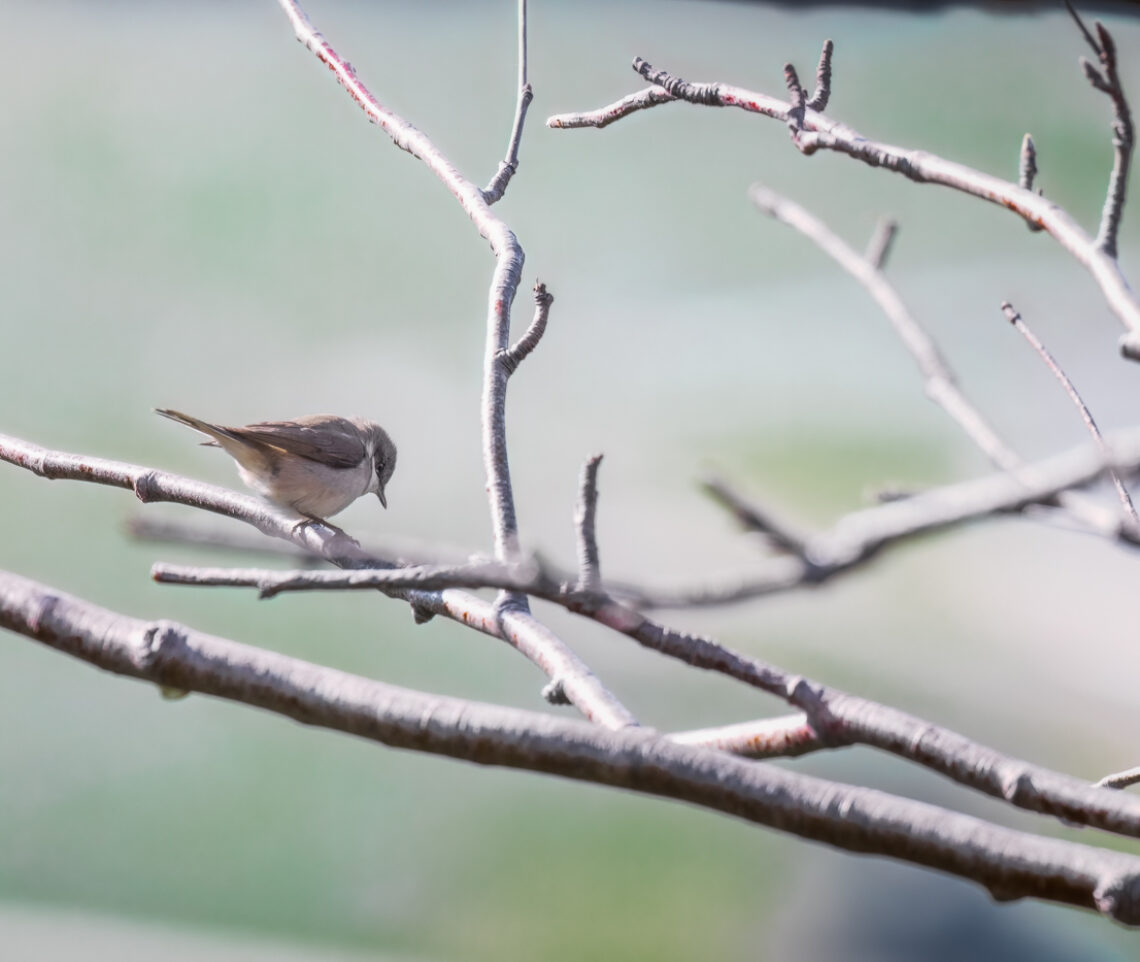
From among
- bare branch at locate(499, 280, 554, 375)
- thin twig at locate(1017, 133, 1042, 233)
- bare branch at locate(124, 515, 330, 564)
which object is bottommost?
bare branch at locate(124, 515, 330, 564)

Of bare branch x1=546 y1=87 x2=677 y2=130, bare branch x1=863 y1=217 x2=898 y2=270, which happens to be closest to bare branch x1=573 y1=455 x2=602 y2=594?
bare branch x1=863 y1=217 x2=898 y2=270

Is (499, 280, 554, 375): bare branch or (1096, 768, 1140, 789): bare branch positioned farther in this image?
(499, 280, 554, 375): bare branch

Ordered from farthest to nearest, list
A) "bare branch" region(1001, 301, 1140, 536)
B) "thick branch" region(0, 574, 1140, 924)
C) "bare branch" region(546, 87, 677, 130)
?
1. "bare branch" region(546, 87, 677, 130)
2. "bare branch" region(1001, 301, 1140, 536)
3. "thick branch" region(0, 574, 1140, 924)

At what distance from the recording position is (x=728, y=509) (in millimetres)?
504

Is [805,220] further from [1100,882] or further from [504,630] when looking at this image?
[1100,882]

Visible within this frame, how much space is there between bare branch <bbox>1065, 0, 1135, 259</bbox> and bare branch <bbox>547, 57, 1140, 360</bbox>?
0.05ft

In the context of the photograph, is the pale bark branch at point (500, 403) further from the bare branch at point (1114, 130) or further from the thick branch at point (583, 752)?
the bare branch at point (1114, 130)

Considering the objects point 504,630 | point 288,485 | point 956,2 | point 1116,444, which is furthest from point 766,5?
point 1116,444

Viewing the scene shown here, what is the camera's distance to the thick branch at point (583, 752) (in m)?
0.59

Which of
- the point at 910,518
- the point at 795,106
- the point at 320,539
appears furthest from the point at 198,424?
the point at 910,518

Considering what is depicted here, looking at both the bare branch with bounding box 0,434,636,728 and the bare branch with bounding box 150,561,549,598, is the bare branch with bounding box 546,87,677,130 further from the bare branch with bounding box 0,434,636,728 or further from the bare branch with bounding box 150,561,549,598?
the bare branch with bounding box 150,561,549,598

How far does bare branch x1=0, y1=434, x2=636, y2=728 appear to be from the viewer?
2.77 feet

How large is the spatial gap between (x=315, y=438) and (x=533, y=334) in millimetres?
1255

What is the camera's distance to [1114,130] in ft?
2.64
